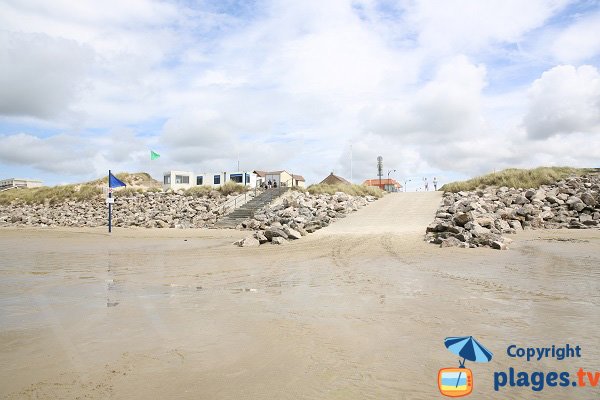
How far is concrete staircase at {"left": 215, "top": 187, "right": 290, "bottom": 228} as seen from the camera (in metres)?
27.2

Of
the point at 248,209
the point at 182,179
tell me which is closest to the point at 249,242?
the point at 248,209

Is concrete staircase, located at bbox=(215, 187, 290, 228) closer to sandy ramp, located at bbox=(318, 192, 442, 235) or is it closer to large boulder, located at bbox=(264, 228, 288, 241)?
sandy ramp, located at bbox=(318, 192, 442, 235)

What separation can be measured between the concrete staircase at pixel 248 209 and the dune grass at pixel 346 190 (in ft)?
9.11

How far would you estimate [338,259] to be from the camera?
1163cm

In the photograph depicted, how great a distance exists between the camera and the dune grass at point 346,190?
108ft

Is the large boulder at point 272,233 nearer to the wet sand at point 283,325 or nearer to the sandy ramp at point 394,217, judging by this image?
the sandy ramp at point 394,217

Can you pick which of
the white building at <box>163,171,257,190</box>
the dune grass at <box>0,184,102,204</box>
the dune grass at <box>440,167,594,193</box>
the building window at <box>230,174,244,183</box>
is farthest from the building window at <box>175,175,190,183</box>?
the dune grass at <box>440,167,594,193</box>

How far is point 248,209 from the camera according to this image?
97.9ft

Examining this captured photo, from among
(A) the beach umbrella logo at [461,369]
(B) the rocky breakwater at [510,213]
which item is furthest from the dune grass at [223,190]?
(A) the beach umbrella logo at [461,369]

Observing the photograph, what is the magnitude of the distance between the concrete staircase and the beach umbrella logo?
74.8 feet

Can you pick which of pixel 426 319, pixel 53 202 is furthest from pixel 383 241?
pixel 53 202

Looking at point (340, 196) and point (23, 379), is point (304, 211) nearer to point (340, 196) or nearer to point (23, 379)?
point (340, 196)

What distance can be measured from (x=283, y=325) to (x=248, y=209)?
25122 mm

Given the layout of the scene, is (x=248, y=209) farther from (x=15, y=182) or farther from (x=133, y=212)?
(x=15, y=182)
